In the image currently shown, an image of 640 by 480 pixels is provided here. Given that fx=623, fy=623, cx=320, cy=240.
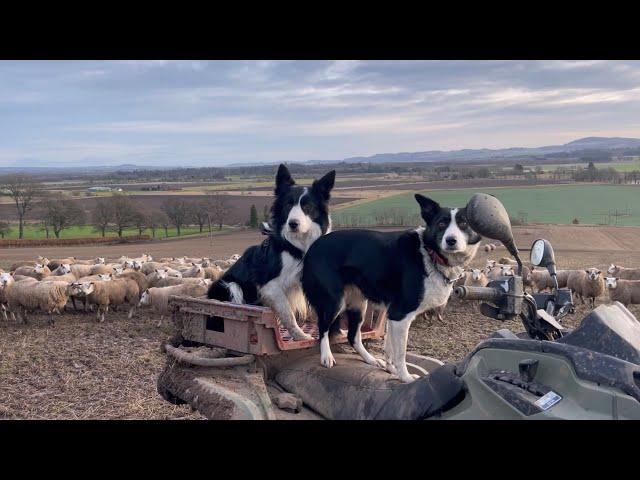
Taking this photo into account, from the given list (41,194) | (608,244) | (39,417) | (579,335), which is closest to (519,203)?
(608,244)

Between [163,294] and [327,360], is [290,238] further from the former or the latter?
[163,294]

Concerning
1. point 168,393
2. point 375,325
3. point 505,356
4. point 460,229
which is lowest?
point 168,393

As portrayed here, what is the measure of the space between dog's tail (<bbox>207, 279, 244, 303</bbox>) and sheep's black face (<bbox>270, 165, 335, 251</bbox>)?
737 millimetres

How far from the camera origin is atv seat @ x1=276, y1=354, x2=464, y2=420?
3166 mm

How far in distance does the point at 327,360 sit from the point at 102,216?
48353mm

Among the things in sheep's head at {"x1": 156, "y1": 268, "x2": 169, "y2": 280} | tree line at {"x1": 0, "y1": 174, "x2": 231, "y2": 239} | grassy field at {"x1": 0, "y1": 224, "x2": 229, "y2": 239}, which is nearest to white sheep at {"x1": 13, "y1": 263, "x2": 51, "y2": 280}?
sheep's head at {"x1": 156, "y1": 268, "x2": 169, "y2": 280}

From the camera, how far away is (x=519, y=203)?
3641cm

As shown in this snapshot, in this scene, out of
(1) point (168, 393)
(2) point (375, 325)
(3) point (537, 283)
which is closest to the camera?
(1) point (168, 393)

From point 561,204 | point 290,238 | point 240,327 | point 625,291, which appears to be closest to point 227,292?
point 290,238

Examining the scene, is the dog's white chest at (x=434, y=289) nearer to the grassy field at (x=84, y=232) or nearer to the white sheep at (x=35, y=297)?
the white sheep at (x=35, y=297)

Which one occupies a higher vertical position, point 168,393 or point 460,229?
point 460,229

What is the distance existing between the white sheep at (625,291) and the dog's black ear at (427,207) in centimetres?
1459

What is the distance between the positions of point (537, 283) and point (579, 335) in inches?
657

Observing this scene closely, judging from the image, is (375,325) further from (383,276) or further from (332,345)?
(383,276)
